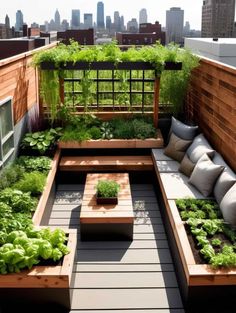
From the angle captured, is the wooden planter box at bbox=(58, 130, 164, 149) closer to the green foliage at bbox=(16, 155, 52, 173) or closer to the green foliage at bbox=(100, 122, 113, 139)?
the green foliage at bbox=(100, 122, 113, 139)

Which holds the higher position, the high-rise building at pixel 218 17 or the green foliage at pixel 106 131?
the high-rise building at pixel 218 17

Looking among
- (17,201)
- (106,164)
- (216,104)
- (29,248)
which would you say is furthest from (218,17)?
(29,248)

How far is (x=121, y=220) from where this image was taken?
461 centimetres

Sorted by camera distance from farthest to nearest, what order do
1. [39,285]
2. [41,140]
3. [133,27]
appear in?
[133,27] < [41,140] < [39,285]

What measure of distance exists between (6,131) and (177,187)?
2301 mm

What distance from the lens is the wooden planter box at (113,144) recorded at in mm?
6535

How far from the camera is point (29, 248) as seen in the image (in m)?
3.53

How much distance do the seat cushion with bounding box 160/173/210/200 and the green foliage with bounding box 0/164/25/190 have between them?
1.82 metres

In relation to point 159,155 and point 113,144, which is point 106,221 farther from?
point 113,144

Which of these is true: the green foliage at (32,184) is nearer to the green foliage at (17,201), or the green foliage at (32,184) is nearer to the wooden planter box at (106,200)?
the green foliage at (17,201)

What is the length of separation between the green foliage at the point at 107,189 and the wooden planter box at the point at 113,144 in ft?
5.12

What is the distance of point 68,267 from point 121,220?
3.95 ft

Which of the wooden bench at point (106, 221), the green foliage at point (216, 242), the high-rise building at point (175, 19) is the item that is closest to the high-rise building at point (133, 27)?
the high-rise building at point (175, 19)

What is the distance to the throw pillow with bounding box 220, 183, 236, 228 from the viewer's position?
4117 mm
